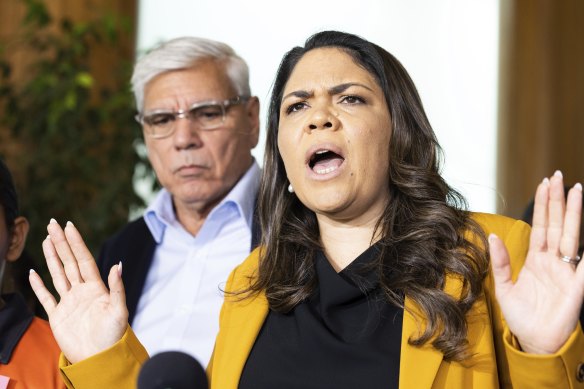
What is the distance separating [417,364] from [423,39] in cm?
400

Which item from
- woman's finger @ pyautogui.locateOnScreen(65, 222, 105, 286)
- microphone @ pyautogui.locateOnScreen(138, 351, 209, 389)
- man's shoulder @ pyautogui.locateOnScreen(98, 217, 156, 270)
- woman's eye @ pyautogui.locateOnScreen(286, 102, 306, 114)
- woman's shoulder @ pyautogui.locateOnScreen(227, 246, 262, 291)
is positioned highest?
woman's eye @ pyautogui.locateOnScreen(286, 102, 306, 114)

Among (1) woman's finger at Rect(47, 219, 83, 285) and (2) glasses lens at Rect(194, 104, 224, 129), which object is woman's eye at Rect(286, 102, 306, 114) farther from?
(2) glasses lens at Rect(194, 104, 224, 129)

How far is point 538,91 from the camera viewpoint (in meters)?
5.43

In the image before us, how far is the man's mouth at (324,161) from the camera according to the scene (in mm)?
2137

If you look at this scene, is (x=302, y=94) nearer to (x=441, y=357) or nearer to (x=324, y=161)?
(x=324, y=161)

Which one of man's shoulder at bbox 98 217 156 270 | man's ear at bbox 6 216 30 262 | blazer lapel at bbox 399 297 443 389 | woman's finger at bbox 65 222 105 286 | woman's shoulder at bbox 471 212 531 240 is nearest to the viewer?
blazer lapel at bbox 399 297 443 389

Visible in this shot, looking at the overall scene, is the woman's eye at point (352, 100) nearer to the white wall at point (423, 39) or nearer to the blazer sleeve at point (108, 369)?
the blazer sleeve at point (108, 369)

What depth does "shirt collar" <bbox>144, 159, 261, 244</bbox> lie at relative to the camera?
3.09 m

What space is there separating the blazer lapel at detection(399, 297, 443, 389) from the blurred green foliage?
2738 mm

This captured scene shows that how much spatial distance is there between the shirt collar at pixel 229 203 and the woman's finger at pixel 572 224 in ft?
4.73

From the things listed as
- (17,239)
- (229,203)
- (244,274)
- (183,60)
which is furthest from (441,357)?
(183,60)

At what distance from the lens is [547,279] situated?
1.76 metres

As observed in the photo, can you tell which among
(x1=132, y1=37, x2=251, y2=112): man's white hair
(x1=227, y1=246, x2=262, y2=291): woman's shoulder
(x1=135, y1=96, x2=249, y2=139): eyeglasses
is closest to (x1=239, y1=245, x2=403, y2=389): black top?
(x1=227, y1=246, x2=262, y2=291): woman's shoulder

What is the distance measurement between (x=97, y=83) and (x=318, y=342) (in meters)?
3.72
